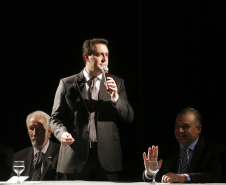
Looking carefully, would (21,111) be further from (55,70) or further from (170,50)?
(170,50)

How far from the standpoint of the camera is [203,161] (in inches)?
164

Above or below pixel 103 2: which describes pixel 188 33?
below

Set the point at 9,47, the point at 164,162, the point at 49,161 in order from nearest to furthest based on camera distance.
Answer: the point at 164,162 < the point at 49,161 < the point at 9,47

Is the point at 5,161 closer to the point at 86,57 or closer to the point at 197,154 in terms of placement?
the point at 86,57

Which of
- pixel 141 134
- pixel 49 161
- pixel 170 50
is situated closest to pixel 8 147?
pixel 49 161

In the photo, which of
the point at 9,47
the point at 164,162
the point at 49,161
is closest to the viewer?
the point at 164,162

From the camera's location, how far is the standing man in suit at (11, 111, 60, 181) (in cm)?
452

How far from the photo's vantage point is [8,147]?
Result: 4805 mm

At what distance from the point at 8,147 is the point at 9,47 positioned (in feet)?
4.13

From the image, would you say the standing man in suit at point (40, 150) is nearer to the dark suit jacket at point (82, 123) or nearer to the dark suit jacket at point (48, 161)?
the dark suit jacket at point (48, 161)

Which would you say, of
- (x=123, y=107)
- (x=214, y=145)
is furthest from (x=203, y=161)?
(x=123, y=107)

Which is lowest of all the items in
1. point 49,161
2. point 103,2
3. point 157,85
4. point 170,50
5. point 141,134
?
point 49,161

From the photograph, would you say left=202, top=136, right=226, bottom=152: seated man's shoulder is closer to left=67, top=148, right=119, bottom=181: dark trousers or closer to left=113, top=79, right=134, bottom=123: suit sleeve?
left=113, top=79, right=134, bottom=123: suit sleeve

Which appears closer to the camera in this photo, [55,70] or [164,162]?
[164,162]
